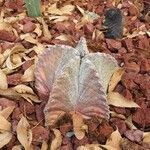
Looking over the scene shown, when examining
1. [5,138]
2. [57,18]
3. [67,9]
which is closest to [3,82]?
[5,138]

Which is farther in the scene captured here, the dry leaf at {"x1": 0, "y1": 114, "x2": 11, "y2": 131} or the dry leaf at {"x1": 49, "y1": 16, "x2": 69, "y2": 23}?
the dry leaf at {"x1": 49, "y1": 16, "x2": 69, "y2": 23}

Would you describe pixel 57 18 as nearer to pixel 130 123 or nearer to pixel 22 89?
pixel 22 89

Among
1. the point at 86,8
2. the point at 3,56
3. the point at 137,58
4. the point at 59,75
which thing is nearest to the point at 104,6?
the point at 86,8

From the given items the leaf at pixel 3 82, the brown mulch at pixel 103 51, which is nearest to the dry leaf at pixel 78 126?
the brown mulch at pixel 103 51

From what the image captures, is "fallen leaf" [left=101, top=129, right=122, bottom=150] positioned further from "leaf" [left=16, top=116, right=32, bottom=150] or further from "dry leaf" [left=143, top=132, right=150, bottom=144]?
"leaf" [left=16, top=116, right=32, bottom=150]

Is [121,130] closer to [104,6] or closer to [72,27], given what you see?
[72,27]

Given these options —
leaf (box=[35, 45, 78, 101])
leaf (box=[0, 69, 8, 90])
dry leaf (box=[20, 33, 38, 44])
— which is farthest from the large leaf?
dry leaf (box=[20, 33, 38, 44])
